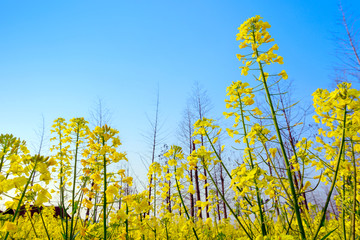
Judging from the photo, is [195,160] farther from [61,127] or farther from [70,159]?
[61,127]

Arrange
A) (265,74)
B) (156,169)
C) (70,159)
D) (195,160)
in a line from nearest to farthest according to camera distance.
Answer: (265,74)
(195,160)
(156,169)
(70,159)

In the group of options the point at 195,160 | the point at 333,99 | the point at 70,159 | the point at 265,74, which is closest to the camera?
the point at 333,99

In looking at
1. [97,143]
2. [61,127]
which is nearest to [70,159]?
[61,127]

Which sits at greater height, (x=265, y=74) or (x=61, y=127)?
(x=61, y=127)

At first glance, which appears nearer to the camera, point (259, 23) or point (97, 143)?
point (259, 23)

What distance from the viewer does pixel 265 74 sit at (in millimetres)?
1693

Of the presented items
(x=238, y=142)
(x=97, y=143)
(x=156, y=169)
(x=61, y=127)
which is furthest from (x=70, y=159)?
(x=238, y=142)

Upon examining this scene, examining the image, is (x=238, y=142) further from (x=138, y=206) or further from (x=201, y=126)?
(x=138, y=206)

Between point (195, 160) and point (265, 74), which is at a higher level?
point (265, 74)

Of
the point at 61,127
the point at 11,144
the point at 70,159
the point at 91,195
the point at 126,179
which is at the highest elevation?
the point at 61,127

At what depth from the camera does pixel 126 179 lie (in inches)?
77.7

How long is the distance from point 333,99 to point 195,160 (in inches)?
50.2

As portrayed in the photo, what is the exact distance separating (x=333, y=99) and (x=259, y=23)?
88 centimetres

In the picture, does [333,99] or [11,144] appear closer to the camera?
[333,99]
